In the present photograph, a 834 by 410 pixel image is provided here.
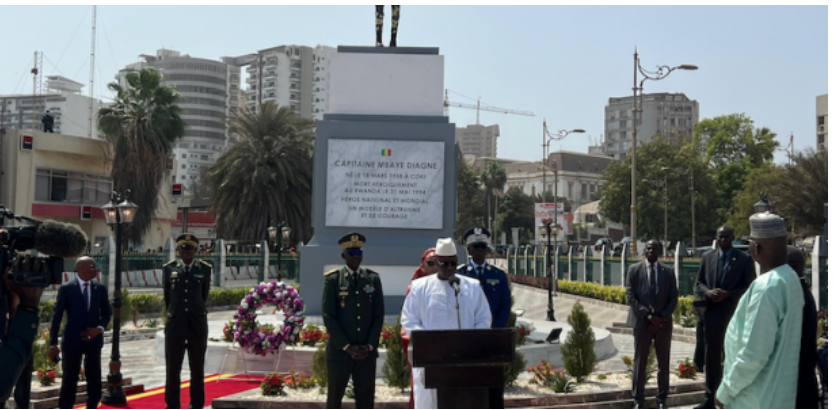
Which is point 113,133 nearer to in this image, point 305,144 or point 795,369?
point 305,144

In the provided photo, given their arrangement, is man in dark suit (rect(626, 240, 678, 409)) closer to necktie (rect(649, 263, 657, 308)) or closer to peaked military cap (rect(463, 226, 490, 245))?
necktie (rect(649, 263, 657, 308))

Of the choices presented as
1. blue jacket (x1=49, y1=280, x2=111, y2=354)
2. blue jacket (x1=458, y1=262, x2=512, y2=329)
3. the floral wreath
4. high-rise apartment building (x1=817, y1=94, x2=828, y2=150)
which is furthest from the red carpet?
high-rise apartment building (x1=817, y1=94, x2=828, y2=150)

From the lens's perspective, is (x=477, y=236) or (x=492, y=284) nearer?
(x=477, y=236)

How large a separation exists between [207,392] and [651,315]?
5.92 metres

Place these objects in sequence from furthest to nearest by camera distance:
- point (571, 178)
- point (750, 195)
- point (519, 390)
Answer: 1. point (571, 178)
2. point (750, 195)
3. point (519, 390)

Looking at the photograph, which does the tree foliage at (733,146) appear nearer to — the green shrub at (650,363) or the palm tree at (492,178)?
the palm tree at (492,178)

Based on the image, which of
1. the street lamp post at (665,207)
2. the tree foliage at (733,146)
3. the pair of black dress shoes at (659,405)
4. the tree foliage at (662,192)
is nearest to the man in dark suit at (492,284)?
the pair of black dress shoes at (659,405)

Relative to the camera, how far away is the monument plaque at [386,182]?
52.4ft

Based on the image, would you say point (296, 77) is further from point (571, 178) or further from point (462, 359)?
point (462, 359)

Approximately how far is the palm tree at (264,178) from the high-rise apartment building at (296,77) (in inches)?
4224

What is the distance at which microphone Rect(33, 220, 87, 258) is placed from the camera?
5023mm

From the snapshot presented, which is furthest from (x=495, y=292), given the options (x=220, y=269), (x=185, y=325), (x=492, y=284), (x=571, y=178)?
(x=571, y=178)

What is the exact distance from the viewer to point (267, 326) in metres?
12.4

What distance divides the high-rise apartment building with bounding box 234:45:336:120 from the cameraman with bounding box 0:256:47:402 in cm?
14746
